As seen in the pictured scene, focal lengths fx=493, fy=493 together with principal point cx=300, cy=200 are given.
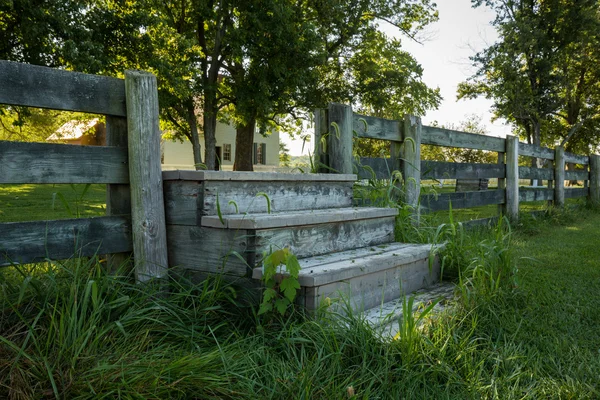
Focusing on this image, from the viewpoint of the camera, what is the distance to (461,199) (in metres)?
6.14

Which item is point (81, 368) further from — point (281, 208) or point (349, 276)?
point (281, 208)

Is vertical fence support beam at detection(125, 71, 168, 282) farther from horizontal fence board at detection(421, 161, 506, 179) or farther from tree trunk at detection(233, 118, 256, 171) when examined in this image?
tree trunk at detection(233, 118, 256, 171)

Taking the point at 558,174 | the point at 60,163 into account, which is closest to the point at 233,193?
the point at 60,163

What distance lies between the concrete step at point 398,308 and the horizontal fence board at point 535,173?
5490 mm

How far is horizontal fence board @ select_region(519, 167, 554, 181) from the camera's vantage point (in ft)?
26.5

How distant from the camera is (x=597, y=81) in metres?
24.3

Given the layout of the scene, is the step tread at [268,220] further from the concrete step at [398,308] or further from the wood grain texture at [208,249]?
the concrete step at [398,308]

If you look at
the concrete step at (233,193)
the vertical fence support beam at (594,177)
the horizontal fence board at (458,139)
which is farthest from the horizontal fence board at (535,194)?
the concrete step at (233,193)

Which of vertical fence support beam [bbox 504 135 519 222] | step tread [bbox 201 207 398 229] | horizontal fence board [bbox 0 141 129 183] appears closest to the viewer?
horizontal fence board [bbox 0 141 129 183]

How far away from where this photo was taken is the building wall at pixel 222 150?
96.4 feet

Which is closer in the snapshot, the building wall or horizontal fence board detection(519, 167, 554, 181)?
horizontal fence board detection(519, 167, 554, 181)

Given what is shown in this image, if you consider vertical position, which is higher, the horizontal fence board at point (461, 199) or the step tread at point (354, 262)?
the horizontal fence board at point (461, 199)

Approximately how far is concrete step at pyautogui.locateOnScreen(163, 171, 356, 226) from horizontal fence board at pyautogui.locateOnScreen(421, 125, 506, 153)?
252 cm

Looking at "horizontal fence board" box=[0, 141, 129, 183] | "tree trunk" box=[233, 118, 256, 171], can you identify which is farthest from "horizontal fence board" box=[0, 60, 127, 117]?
"tree trunk" box=[233, 118, 256, 171]
